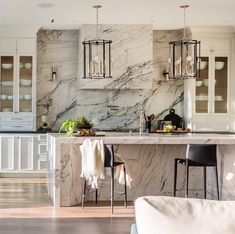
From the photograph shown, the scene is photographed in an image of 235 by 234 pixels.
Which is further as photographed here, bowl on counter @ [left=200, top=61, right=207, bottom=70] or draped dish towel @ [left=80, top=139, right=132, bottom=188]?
bowl on counter @ [left=200, top=61, right=207, bottom=70]

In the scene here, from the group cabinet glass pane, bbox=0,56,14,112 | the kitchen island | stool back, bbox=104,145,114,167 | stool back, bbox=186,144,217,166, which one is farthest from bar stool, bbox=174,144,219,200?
cabinet glass pane, bbox=0,56,14,112

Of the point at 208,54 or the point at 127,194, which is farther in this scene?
the point at 208,54

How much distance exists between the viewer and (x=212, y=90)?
8664mm

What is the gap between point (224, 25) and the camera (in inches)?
332

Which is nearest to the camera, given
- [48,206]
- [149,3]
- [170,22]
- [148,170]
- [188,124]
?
[48,206]

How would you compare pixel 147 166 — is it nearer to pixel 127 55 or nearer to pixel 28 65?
pixel 127 55

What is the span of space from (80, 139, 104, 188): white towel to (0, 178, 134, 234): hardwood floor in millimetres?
458

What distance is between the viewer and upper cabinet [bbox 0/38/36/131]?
28.1 feet

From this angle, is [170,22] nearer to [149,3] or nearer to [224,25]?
[224,25]

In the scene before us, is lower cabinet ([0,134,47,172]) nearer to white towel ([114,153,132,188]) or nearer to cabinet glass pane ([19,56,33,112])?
cabinet glass pane ([19,56,33,112])

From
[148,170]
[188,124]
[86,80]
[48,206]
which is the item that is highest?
[86,80]

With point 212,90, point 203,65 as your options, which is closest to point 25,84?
point 203,65

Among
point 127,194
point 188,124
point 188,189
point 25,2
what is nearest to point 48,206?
point 127,194

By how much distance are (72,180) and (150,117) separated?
9.91ft
